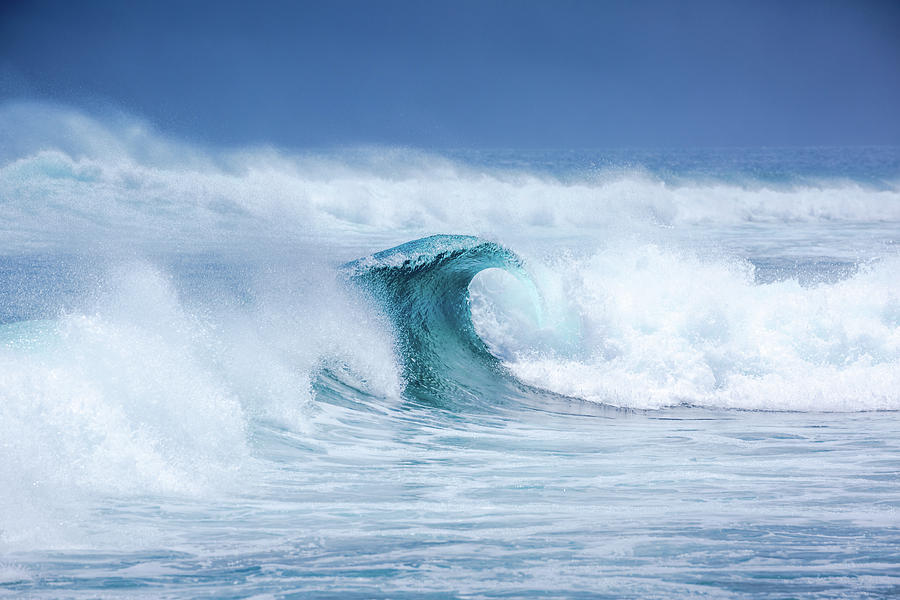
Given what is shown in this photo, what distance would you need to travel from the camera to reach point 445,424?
6.39m

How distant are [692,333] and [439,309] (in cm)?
249

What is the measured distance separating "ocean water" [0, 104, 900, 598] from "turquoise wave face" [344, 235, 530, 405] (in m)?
0.03

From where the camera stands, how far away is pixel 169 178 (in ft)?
66.0

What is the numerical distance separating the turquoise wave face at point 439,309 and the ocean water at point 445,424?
0.11ft

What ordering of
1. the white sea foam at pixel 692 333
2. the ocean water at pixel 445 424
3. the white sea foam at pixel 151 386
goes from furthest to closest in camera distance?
the white sea foam at pixel 692 333, the white sea foam at pixel 151 386, the ocean water at pixel 445 424

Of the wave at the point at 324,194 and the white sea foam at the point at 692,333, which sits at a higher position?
the wave at the point at 324,194

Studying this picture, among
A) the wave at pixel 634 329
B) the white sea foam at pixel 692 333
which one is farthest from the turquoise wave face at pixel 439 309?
the white sea foam at pixel 692 333

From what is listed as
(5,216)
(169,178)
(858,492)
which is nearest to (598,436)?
(858,492)

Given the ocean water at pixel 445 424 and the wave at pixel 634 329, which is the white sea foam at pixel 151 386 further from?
the wave at pixel 634 329

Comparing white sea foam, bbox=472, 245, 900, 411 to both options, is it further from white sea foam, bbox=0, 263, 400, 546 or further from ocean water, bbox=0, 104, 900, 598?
white sea foam, bbox=0, 263, 400, 546

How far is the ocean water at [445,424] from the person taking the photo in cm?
362

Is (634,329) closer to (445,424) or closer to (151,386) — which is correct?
(445,424)

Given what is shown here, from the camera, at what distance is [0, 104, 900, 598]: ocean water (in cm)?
362

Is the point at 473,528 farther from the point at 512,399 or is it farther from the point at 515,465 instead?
the point at 512,399
